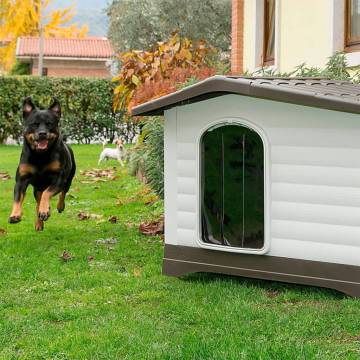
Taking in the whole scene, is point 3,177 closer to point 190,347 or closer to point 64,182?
point 64,182

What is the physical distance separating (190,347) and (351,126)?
2063 mm

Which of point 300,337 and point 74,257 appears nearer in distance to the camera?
point 300,337

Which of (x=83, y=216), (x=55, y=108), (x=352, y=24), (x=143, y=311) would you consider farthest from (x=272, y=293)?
(x=352, y=24)

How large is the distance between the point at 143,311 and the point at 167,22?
21225mm

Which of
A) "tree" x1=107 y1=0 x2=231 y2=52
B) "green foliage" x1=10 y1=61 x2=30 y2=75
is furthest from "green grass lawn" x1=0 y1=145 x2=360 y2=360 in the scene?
"green foliage" x1=10 y1=61 x2=30 y2=75

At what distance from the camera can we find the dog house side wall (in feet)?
17.0

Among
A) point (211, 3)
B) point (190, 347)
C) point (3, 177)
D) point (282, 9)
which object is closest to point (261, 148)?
point (190, 347)

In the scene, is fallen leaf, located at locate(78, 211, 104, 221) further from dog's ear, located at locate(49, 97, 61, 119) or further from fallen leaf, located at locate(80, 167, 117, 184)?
fallen leaf, located at locate(80, 167, 117, 184)

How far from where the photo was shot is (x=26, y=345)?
13.9ft

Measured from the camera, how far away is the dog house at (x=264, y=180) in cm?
518

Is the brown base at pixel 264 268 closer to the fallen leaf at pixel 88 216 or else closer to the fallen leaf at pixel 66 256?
the fallen leaf at pixel 66 256

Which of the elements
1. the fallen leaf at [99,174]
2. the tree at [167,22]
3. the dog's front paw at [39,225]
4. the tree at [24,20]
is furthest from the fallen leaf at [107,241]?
the tree at [24,20]

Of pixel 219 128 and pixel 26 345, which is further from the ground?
pixel 219 128

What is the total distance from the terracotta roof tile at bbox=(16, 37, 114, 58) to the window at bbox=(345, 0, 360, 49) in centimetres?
3365
